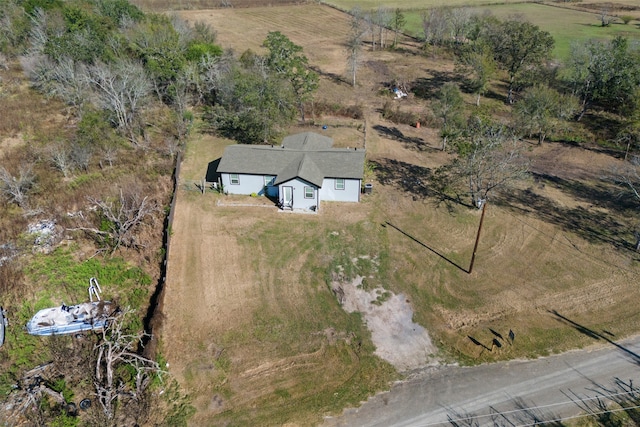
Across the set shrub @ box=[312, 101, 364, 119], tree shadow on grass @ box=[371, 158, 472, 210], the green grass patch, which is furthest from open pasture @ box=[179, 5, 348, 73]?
the green grass patch

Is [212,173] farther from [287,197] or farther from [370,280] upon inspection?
[370,280]

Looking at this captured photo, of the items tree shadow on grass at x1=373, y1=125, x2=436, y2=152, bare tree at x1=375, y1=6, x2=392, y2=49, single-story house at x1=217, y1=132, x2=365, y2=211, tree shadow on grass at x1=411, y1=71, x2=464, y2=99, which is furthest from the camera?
bare tree at x1=375, y1=6, x2=392, y2=49

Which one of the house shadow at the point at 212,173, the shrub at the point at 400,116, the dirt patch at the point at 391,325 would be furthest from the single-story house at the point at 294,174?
the shrub at the point at 400,116

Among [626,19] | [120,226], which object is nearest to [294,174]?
[120,226]

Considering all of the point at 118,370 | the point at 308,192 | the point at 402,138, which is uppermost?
the point at 402,138

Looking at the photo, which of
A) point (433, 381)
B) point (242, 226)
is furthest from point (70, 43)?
point (433, 381)

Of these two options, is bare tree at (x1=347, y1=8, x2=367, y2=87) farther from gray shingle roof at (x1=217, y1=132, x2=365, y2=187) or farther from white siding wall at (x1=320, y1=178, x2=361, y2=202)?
white siding wall at (x1=320, y1=178, x2=361, y2=202)

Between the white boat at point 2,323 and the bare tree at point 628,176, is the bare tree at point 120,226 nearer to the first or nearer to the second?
the white boat at point 2,323

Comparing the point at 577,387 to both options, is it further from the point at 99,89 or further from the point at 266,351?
the point at 99,89
